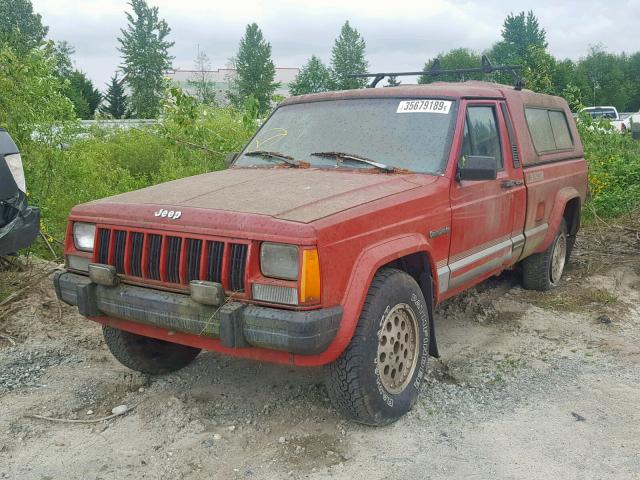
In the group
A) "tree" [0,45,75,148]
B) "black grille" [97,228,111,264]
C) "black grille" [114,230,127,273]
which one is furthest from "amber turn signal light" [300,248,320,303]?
"tree" [0,45,75,148]

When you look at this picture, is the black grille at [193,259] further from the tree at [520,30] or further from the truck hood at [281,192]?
the tree at [520,30]

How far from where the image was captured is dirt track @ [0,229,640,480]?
322 centimetres

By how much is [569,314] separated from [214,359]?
3015 mm

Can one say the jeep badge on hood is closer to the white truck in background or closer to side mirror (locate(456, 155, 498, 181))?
side mirror (locate(456, 155, 498, 181))

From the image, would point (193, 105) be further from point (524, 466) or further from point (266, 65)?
point (266, 65)

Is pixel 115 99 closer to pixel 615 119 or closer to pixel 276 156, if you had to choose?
pixel 615 119

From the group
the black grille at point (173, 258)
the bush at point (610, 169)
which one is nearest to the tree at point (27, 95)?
the black grille at point (173, 258)

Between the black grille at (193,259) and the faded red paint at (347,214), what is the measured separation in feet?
0.19

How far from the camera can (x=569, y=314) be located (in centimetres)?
559

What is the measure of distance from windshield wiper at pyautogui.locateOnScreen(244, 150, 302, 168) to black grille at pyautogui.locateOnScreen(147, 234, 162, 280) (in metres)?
1.31

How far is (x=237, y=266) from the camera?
10.5 ft

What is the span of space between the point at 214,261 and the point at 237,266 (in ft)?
0.45

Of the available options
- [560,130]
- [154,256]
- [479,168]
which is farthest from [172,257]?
[560,130]

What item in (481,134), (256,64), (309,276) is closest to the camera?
(309,276)
